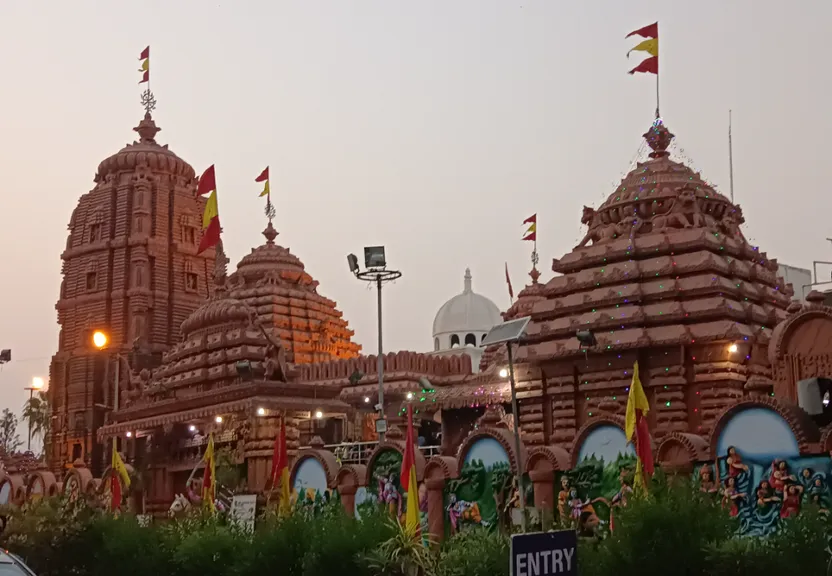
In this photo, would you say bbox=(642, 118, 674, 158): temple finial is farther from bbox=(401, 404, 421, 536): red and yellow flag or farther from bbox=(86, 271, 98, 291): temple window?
bbox=(86, 271, 98, 291): temple window

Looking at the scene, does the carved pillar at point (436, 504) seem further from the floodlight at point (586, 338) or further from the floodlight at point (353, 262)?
the floodlight at point (353, 262)

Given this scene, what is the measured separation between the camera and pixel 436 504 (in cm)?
2550

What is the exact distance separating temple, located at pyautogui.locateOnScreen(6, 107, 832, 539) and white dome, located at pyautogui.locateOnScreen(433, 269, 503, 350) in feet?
118

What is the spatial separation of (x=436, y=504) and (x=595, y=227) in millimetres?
12524

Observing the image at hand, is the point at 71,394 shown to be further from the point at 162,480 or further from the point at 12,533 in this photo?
the point at 12,533

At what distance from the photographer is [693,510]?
16.2 metres

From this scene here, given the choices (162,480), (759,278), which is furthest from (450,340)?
(759,278)

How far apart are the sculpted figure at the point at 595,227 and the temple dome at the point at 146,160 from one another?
35.3 meters

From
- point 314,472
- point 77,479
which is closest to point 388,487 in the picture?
point 314,472

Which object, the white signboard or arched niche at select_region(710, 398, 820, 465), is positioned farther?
the white signboard

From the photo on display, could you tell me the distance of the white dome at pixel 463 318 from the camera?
9381 cm

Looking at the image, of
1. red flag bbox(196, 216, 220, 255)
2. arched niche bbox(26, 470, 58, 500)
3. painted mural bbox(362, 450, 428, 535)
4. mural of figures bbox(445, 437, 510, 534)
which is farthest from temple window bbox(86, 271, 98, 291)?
mural of figures bbox(445, 437, 510, 534)

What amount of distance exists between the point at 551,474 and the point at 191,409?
70.2ft

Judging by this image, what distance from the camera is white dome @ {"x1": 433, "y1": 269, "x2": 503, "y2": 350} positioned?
3693 inches
